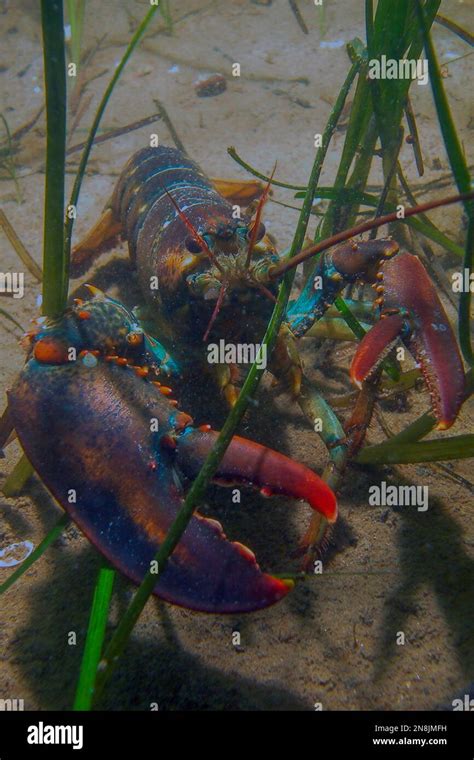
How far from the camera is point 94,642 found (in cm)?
170

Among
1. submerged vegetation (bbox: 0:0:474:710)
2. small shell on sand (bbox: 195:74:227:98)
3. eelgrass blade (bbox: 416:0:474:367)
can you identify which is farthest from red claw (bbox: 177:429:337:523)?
small shell on sand (bbox: 195:74:227:98)

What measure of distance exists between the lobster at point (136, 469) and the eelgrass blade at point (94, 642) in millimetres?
188

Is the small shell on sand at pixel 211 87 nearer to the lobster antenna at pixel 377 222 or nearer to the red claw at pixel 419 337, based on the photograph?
the red claw at pixel 419 337

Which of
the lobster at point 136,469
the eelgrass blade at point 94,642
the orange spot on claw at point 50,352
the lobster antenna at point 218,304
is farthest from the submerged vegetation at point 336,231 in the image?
the lobster antenna at point 218,304

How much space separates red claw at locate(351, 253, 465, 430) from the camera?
6.20ft

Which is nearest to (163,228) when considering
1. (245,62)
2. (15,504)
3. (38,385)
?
(38,385)

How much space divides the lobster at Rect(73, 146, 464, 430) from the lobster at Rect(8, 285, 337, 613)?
58 centimetres

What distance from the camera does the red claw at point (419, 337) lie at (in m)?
1.89

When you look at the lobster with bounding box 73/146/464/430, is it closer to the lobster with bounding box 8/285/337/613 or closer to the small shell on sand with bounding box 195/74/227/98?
the lobster with bounding box 8/285/337/613

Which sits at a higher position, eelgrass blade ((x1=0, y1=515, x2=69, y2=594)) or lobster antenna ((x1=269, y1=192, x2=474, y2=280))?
lobster antenna ((x1=269, y1=192, x2=474, y2=280))

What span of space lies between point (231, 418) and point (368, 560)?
122cm

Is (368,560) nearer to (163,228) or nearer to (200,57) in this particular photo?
(163,228)

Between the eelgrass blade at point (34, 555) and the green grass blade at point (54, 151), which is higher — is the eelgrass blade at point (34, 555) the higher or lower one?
the lower one

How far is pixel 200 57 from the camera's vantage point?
24.3ft
